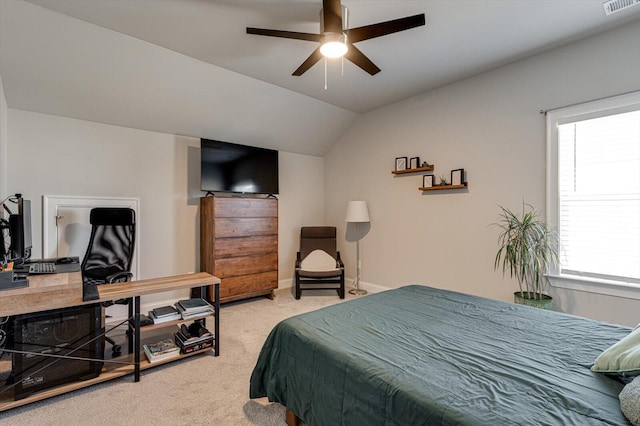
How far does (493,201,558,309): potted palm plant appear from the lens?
107 inches

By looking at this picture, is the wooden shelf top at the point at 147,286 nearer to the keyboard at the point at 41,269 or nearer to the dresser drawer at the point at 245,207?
the keyboard at the point at 41,269

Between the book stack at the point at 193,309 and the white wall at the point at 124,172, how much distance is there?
4.72 ft

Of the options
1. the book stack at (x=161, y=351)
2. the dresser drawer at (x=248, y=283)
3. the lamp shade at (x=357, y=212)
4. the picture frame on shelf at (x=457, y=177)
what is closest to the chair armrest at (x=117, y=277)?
the book stack at (x=161, y=351)

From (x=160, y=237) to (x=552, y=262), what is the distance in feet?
14.0

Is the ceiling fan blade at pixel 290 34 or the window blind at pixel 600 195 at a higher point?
the ceiling fan blade at pixel 290 34

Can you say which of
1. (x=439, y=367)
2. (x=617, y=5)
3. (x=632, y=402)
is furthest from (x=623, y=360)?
(x=617, y=5)

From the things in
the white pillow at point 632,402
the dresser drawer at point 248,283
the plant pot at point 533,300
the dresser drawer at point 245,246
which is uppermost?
the dresser drawer at point 245,246

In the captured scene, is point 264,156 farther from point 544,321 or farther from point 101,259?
point 544,321

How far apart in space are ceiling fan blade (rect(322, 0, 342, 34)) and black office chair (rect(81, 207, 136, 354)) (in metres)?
2.58

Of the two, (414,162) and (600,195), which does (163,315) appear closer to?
(414,162)

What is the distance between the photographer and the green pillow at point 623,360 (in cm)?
109

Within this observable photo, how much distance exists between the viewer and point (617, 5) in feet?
7.22

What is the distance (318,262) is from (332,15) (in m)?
3.39

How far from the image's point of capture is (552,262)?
2.87m
